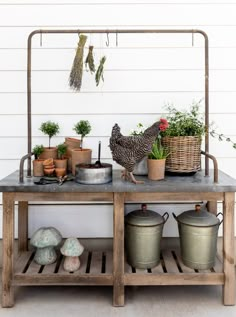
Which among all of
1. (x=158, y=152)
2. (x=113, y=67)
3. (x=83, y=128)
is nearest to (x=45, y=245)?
(x=83, y=128)

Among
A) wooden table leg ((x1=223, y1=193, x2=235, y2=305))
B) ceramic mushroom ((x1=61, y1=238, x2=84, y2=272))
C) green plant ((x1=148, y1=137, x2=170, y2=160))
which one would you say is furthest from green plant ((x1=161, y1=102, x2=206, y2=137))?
ceramic mushroom ((x1=61, y1=238, x2=84, y2=272))

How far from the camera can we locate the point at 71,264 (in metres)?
2.34

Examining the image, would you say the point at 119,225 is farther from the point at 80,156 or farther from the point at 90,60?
the point at 90,60

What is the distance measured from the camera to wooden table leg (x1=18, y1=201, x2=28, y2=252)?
2.71m

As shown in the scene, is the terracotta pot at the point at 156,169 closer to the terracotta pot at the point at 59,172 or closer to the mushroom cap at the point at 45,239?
the terracotta pot at the point at 59,172

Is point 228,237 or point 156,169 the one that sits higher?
point 156,169

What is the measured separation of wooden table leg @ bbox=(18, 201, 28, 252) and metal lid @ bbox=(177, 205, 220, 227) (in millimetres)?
1141

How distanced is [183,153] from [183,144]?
0.06 m

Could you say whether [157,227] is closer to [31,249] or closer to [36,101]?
[31,249]

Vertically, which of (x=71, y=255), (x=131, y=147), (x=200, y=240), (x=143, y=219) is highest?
(x=131, y=147)

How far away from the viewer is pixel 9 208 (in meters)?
2.22

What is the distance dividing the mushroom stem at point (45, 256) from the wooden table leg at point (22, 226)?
284 mm

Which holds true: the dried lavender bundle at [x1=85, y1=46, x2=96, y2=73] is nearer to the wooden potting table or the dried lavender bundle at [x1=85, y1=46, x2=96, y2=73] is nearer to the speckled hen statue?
the speckled hen statue

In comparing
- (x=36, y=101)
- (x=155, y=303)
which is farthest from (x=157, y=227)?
(x=36, y=101)
